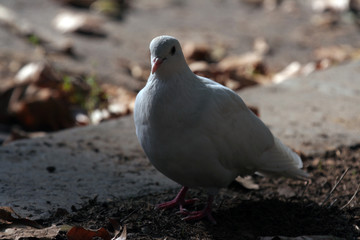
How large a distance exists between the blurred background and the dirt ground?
1828 mm

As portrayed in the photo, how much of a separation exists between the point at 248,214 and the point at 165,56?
3.50 feet

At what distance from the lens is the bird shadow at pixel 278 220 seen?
3018mm

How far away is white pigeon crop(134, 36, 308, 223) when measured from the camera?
2844 mm

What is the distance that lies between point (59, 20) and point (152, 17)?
58.6 inches

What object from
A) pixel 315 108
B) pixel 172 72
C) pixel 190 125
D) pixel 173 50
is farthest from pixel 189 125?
pixel 315 108

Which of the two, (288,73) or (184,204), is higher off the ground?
(288,73)

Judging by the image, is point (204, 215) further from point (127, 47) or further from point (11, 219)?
point (127, 47)

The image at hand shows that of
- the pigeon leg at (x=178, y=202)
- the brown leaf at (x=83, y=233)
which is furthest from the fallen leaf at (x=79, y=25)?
the brown leaf at (x=83, y=233)

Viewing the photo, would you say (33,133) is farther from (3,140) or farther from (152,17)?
(152,17)

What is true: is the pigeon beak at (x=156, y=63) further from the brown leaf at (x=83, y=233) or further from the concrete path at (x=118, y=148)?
the concrete path at (x=118, y=148)

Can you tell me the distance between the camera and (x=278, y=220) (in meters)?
3.17

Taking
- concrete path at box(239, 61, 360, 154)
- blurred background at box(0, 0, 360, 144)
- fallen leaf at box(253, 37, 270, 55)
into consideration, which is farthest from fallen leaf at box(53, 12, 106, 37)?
concrete path at box(239, 61, 360, 154)

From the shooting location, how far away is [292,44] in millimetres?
7703

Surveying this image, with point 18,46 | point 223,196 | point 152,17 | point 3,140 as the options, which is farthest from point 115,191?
point 152,17
